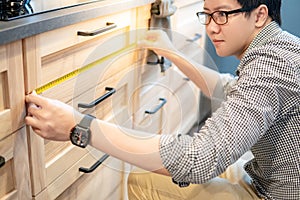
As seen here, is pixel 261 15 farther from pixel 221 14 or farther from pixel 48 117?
pixel 48 117

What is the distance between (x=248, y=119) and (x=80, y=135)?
0.35 metres

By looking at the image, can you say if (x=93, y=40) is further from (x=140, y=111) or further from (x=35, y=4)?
(x=140, y=111)

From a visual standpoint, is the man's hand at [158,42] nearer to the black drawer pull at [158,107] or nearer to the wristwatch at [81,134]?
the black drawer pull at [158,107]

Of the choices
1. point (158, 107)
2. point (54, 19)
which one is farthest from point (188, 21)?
point (54, 19)

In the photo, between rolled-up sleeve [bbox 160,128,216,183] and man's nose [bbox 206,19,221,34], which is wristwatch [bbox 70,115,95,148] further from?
man's nose [bbox 206,19,221,34]

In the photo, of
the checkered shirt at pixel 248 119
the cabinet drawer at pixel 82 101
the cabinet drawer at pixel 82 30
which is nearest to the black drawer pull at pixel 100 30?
the cabinet drawer at pixel 82 30

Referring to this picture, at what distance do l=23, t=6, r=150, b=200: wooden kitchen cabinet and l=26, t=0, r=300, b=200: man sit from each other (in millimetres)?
104

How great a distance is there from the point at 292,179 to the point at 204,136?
314 mm

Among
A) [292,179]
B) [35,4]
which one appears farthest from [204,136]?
[35,4]

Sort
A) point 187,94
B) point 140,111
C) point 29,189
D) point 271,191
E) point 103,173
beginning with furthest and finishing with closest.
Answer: point 187,94
point 140,111
point 103,173
point 271,191
point 29,189

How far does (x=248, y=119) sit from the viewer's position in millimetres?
833

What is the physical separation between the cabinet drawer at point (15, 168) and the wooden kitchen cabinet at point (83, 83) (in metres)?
0.02

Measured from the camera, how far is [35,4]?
1043mm

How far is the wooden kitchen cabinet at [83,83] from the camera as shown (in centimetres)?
95
